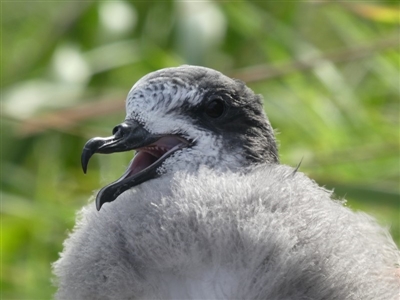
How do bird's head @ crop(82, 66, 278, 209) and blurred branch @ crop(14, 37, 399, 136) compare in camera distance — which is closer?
bird's head @ crop(82, 66, 278, 209)

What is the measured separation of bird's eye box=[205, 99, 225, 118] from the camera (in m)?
1.92

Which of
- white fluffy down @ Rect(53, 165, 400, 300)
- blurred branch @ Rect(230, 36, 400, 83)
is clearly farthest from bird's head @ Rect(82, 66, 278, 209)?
blurred branch @ Rect(230, 36, 400, 83)

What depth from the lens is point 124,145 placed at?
1.79 meters

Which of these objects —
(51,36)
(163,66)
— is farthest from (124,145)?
(51,36)

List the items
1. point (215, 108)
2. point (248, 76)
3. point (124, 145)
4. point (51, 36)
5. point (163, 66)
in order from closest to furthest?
point (124, 145), point (215, 108), point (248, 76), point (163, 66), point (51, 36)

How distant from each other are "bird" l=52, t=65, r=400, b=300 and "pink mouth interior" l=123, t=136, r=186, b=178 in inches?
1.6

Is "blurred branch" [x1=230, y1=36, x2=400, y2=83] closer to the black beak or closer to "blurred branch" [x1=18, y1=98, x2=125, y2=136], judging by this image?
"blurred branch" [x1=18, y1=98, x2=125, y2=136]

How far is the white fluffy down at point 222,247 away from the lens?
149 centimetres

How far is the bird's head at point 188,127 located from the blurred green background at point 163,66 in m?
0.59

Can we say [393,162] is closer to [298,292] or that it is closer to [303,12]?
[303,12]

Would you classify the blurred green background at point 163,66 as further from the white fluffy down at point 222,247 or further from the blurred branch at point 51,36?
the white fluffy down at point 222,247

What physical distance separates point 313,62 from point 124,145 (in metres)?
1.41

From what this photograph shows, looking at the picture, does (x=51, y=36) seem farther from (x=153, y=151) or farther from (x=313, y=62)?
(x=153, y=151)

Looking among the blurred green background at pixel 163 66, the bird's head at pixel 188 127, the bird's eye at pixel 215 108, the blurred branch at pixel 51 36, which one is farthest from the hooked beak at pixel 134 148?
the blurred branch at pixel 51 36
